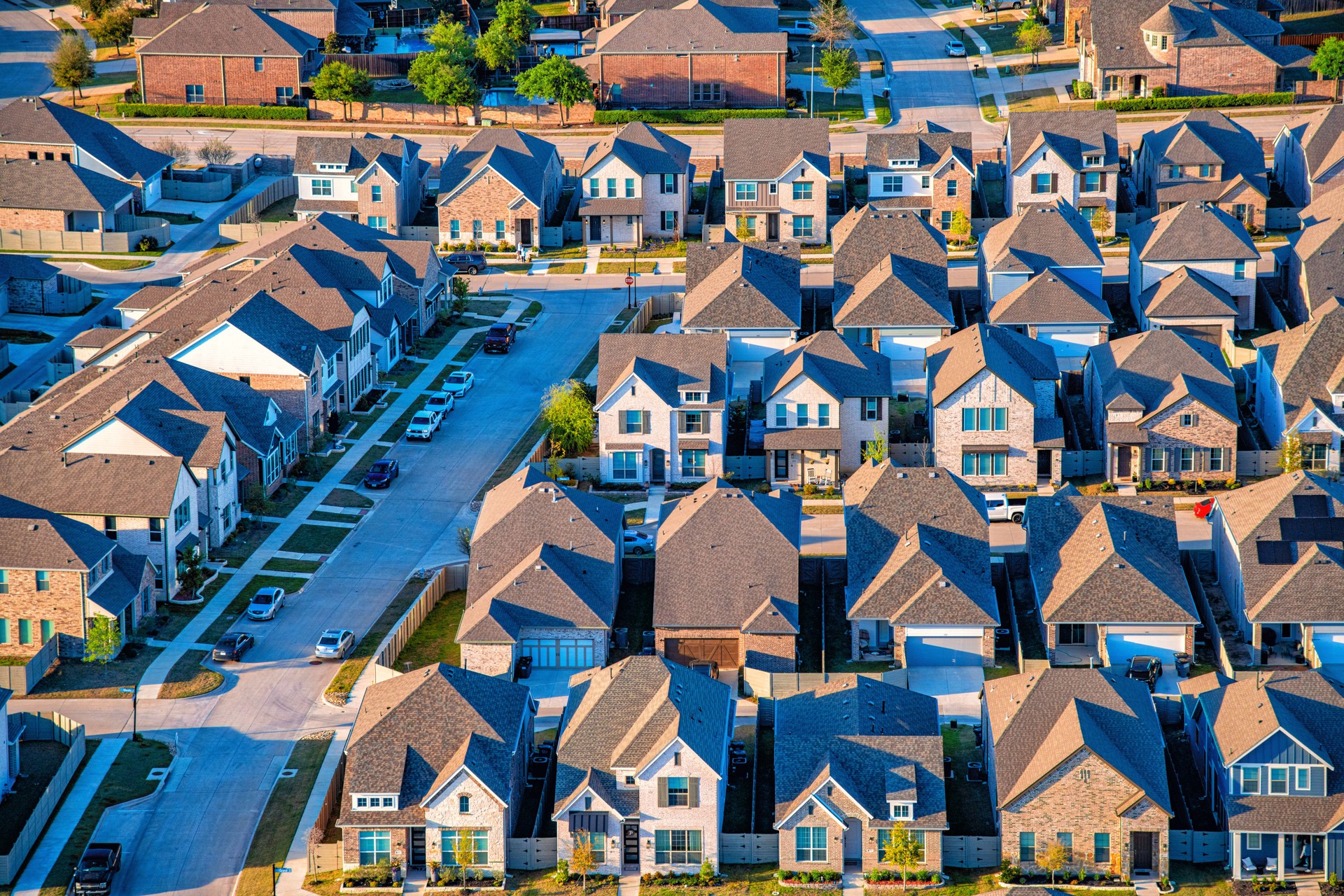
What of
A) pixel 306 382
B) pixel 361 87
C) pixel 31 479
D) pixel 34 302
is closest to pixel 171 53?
pixel 361 87

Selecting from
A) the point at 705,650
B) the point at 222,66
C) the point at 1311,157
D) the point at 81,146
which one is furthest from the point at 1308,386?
the point at 222,66

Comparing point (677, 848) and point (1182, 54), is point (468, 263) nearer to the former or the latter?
Result: point (1182, 54)

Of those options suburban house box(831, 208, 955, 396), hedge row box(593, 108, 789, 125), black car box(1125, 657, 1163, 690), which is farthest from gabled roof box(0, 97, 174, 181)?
black car box(1125, 657, 1163, 690)

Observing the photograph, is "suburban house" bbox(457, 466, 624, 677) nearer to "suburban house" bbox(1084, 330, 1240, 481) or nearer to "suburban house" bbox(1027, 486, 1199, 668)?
"suburban house" bbox(1027, 486, 1199, 668)

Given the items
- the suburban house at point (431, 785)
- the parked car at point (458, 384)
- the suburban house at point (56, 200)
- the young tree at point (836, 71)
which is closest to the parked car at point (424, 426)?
the parked car at point (458, 384)

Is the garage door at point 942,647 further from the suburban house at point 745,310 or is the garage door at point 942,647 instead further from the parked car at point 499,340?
the parked car at point 499,340
